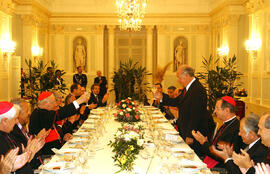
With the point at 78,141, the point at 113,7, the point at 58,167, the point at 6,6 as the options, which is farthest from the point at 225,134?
the point at 113,7

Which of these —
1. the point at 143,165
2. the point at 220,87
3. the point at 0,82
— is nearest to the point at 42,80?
the point at 0,82

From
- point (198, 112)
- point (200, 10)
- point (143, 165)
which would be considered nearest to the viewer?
point (143, 165)

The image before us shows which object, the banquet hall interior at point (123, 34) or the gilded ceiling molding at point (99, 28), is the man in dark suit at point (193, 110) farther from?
the gilded ceiling molding at point (99, 28)

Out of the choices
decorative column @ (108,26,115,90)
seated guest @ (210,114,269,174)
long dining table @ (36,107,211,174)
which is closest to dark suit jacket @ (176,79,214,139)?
long dining table @ (36,107,211,174)

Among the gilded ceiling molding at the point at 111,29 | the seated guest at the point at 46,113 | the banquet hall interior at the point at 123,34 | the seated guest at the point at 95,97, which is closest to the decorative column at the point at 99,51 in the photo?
the banquet hall interior at the point at 123,34

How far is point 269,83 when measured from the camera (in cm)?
909

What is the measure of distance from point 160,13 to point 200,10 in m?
1.95

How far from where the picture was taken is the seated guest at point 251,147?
117 inches

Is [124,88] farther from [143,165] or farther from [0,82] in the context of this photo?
[143,165]

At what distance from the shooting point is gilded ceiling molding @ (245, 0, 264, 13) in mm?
9500

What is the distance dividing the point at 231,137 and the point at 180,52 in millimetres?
11547

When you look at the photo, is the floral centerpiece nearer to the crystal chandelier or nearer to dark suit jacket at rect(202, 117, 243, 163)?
dark suit jacket at rect(202, 117, 243, 163)

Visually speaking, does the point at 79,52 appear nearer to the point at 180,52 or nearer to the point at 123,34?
the point at 123,34

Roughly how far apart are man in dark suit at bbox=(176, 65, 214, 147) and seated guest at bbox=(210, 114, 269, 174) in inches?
43.4
